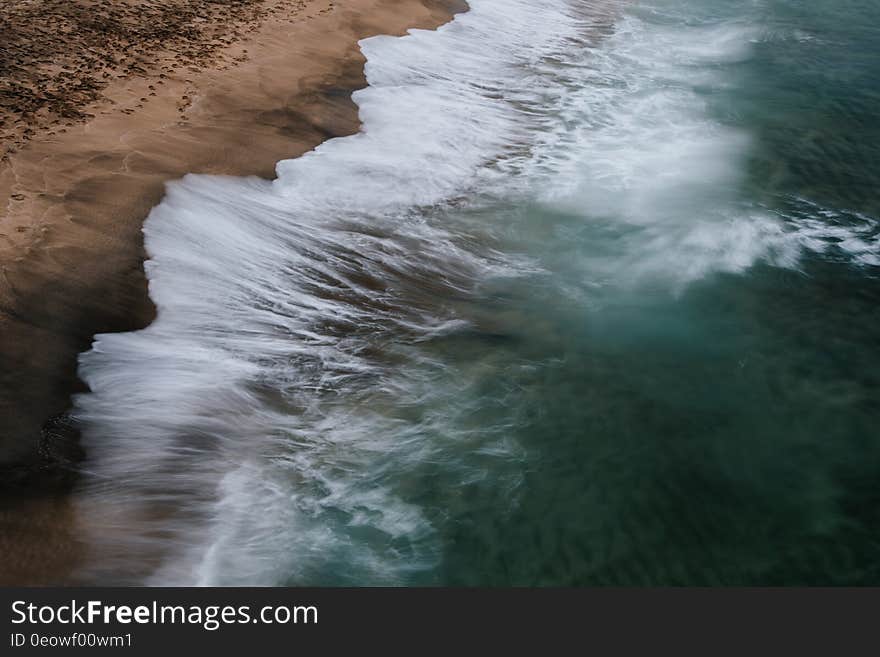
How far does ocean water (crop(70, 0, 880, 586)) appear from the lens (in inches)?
202

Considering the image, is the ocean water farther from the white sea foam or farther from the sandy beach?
the sandy beach

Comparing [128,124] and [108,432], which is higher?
[128,124]

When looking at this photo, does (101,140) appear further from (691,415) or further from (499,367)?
(691,415)

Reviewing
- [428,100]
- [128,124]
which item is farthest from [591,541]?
[428,100]

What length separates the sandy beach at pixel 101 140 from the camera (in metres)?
5.06

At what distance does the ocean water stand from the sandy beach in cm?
24

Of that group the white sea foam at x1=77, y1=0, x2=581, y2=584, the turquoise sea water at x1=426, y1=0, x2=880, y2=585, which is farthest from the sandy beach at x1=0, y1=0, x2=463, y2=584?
the turquoise sea water at x1=426, y1=0, x2=880, y2=585

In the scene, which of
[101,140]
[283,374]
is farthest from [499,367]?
[101,140]

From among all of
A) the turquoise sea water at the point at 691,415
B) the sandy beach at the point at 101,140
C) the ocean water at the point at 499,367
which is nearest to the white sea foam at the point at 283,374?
the ocean water at the point at 499,367

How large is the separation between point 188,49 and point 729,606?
27.5ft

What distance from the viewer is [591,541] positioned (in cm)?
526

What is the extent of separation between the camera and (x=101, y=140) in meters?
7.70

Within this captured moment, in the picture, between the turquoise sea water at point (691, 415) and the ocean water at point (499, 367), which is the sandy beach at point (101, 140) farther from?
the turquoise sea water at point (691, 415)

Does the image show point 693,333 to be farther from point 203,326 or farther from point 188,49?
point 188,49
